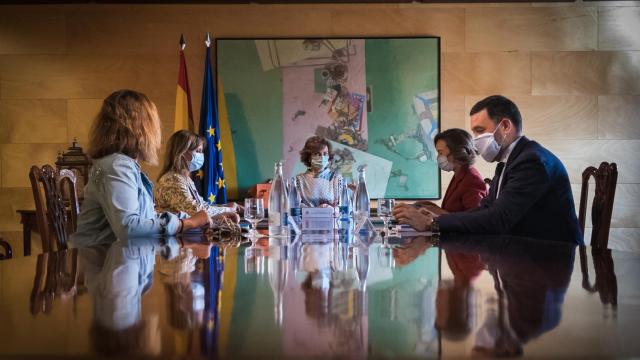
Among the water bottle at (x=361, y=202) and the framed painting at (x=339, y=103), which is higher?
the framed painting at (x=339, y=103)

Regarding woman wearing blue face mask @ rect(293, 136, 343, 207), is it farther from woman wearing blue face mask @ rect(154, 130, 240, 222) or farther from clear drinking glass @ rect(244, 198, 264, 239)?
clear drinking glass @ rect(244, 198, 264, 239)

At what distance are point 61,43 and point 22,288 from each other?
517 cm

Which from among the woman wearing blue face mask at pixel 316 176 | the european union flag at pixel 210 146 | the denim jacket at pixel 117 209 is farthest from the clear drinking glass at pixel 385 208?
the european union flag at pixel 210 146

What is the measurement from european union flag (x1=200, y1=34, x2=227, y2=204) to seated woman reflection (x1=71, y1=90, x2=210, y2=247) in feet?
8.78

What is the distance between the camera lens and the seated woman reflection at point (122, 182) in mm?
2336

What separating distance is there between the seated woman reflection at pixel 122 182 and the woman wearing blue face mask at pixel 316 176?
1594 millimetres

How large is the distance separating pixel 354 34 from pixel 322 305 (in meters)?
5.09

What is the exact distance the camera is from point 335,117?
571cm

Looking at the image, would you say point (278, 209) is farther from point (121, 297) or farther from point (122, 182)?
point (121, 297)

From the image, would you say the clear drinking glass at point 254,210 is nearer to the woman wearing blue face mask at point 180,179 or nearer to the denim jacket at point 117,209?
the denim jacket at point 117,209

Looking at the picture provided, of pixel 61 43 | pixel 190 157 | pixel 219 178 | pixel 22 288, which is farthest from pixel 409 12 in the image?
pixel 22 288

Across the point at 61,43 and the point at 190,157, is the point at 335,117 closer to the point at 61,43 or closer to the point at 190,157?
the point at 190,157

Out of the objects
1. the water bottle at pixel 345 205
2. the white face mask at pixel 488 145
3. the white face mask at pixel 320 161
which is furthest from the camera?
the white face mask at pixel 320 161

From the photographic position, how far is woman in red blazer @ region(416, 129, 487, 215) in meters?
3.53
